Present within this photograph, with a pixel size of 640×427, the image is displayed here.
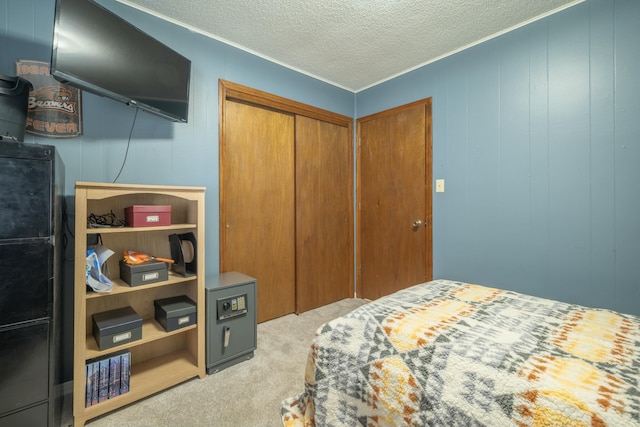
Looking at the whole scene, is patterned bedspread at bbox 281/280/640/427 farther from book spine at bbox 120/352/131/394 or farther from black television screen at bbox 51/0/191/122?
black television screen at bbox 51/0/191/122

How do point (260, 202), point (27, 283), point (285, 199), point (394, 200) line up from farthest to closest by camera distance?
point (394, 200)
point (285, 199)
point (260, 202)
point (27, 283)

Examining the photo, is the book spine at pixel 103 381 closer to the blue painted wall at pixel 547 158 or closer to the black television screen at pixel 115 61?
the black television screen at pixel 115 61

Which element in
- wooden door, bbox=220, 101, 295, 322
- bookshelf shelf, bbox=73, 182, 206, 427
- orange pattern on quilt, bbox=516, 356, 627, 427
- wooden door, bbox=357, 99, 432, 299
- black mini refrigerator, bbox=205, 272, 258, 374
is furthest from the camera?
wooden door, bbox=357, 99, 432, 299

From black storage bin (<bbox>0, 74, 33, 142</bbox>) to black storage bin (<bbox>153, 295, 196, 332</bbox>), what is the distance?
3.63ft

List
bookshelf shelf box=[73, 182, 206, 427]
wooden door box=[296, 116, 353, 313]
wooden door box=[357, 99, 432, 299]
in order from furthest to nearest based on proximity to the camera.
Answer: wooden door box=[296, 116, 353, 313]
wooden door box=[357, 99, 432, 299]
bookshelf shelf box=[73, 182, 206, 427]

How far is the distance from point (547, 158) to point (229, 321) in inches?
97.6

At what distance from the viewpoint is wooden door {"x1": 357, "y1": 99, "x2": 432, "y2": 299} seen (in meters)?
2.67

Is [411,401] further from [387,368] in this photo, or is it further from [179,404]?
[179,404]

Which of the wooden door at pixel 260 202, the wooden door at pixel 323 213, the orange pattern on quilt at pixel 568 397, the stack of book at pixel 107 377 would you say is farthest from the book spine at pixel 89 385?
the orange pattern on quilt at pixel 568 397

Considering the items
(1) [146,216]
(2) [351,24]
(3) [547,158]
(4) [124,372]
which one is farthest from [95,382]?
(3) [547,158]

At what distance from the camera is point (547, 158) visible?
1972mm

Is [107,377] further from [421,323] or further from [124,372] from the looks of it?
[421,323]

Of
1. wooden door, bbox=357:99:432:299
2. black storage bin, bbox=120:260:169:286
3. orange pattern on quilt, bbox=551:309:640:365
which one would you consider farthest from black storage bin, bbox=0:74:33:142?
wooden door, bbox=357:99:432:299

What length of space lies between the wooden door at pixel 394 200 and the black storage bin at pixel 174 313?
1929 mm
